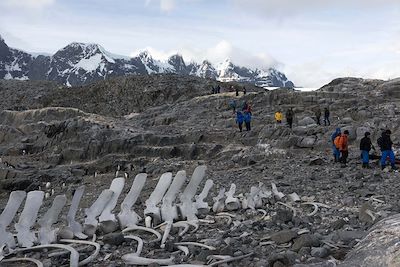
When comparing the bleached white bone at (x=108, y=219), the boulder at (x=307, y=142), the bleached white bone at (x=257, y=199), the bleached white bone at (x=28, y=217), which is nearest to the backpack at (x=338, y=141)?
the boulder at (x=307, y=142)

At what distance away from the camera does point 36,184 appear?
29844 mm

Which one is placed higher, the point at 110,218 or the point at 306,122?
the point at 306,122

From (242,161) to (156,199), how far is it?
634 inches

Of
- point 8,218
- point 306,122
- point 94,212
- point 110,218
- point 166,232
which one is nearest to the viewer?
point 8,218

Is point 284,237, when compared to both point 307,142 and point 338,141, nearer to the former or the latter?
point 338,141

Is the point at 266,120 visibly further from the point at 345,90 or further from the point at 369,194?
the point at 369,194

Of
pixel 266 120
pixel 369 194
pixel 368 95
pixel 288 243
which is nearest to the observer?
pixel 288 243

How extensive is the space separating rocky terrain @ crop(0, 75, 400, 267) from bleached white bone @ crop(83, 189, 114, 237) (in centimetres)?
65

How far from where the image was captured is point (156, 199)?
10398 millimetres

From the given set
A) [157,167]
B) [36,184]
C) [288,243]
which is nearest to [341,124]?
[157,167]

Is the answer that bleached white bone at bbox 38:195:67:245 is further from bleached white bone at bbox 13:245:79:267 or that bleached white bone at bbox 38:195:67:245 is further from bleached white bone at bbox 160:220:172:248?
bleached white bone at bbox 160:220:172:248

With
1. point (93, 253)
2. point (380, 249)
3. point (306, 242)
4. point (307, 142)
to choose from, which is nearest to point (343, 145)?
point (307, 142)

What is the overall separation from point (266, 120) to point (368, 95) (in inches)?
383

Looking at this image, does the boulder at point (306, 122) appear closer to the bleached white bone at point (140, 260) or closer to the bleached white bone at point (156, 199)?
the bleached white bone at point (156, 199)
